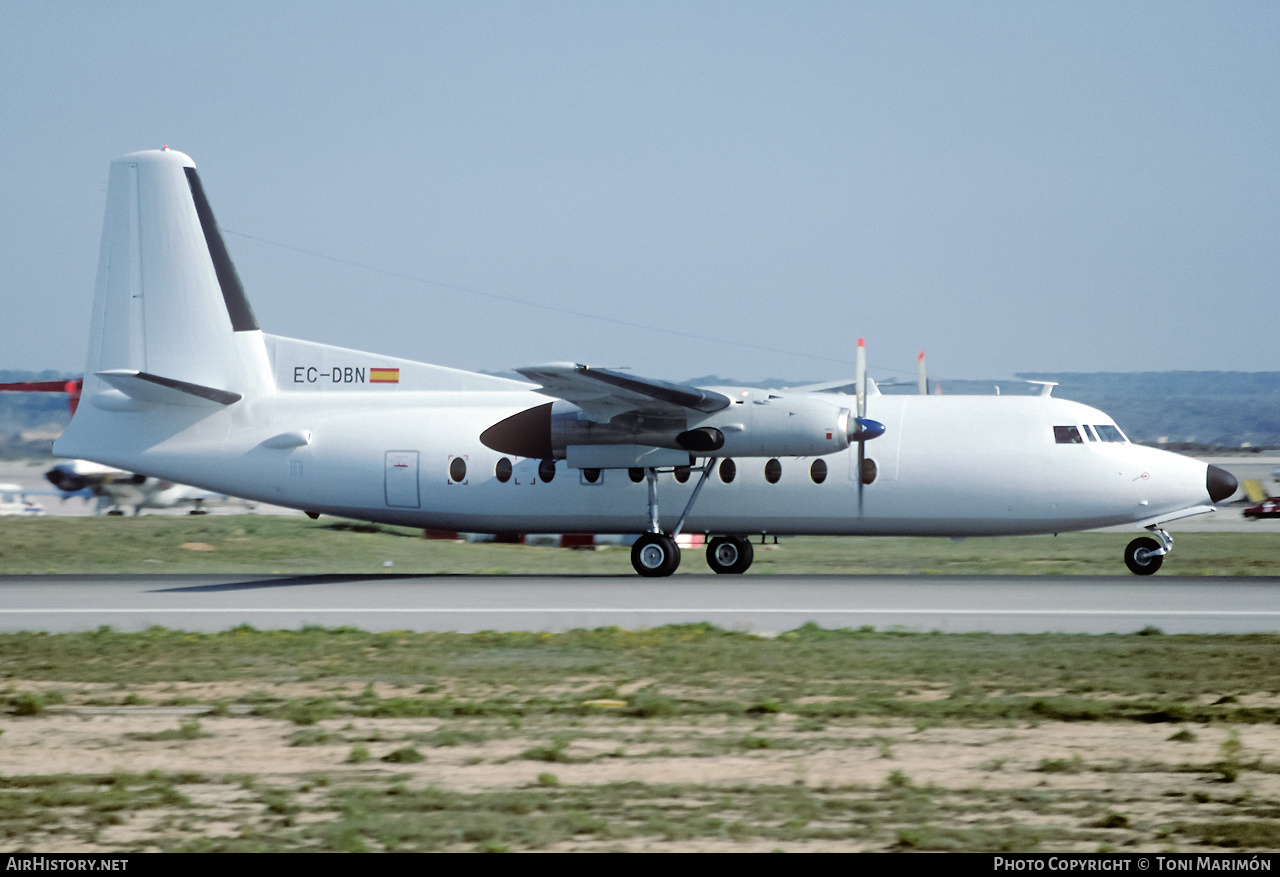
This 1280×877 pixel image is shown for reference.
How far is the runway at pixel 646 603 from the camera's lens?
47.0ft

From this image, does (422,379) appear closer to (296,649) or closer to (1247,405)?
(296,649)

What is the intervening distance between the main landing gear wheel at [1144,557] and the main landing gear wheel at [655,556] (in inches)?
294

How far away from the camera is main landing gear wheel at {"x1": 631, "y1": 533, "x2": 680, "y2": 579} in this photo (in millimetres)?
20484

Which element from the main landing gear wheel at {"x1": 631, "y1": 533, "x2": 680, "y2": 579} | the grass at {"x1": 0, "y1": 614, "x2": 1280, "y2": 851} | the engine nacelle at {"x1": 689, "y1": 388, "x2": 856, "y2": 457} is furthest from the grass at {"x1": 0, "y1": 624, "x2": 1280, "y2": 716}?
the main landing gear wheel at {"x1": 631, "y1": 533, "x2": 680, "y2": 579}

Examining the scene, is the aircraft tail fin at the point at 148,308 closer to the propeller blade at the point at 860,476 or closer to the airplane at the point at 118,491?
the propeller blade at the point at 860,476

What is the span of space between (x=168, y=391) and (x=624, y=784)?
16.7 metres

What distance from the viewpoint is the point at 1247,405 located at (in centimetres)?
16025

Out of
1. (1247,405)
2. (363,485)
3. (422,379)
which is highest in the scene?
(1247,405)

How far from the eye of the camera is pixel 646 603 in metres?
16.5

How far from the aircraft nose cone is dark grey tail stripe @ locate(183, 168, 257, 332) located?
55.1 ft

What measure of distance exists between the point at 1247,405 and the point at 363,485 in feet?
534

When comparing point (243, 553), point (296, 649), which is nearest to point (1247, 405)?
point (243, 553)

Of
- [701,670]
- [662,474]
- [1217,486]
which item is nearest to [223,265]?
[662,474]

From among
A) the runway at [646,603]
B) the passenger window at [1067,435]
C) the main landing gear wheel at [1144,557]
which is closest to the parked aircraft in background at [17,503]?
the runway at [646,603]
